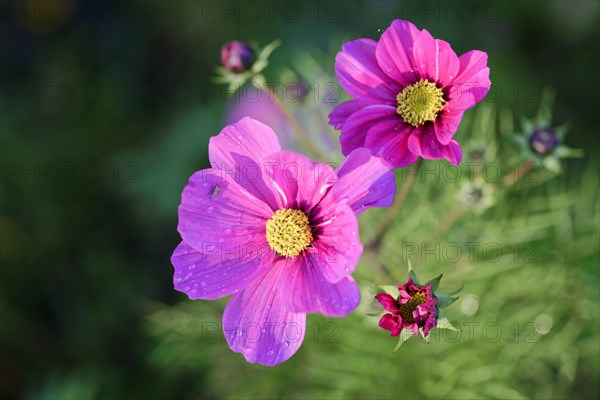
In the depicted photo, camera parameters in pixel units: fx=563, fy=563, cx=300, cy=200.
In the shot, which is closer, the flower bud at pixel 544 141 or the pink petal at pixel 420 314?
the pink petal at pixel 420 314

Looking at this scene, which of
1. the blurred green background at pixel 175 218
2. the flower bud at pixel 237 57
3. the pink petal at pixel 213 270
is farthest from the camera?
the blurred green background at pixel 175 218

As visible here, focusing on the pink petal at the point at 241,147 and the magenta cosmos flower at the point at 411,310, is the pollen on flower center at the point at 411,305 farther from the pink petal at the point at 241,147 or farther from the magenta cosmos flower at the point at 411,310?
the pink petal at the point at 241,147

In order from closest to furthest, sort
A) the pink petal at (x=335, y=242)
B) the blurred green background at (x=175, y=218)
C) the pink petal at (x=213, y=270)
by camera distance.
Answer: the pink petal at (x=335, y=242) < the pink petal at (x=213, y=270) < the blurred green background at (x=175, y=218)

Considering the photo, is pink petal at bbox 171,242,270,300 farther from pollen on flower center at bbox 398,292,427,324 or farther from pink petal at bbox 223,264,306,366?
pollen on flower center at bbox 398,292,427,324

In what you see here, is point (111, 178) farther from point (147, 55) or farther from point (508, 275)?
point (508, 275)

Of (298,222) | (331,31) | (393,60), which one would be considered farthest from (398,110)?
(331,31)

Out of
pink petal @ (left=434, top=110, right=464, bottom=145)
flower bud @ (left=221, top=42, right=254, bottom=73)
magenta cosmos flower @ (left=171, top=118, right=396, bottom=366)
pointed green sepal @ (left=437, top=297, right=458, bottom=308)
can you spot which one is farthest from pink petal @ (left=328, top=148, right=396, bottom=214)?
flower bud @ (left=221, top=42, right=254, bottom=73)

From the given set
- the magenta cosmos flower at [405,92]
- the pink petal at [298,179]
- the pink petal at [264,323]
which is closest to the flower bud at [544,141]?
the magenta cosmos flower at [405,92]
